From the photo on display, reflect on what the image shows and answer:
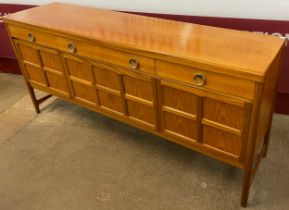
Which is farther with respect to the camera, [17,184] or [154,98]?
[17,184]

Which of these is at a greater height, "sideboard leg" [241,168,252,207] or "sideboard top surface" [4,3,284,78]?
"sideboard top surface" [4,3,284,78]

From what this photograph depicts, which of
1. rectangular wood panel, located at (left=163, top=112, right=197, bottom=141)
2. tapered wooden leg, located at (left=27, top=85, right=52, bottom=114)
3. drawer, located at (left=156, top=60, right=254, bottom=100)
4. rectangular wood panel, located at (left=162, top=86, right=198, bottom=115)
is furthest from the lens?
tapered wooden leg, located at (left=27, top=85, right=52, bottom=114)

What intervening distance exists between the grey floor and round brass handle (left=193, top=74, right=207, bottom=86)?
0.70m

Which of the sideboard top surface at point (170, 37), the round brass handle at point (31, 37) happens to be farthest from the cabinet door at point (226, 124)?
the round brass handle at point (31, 37)

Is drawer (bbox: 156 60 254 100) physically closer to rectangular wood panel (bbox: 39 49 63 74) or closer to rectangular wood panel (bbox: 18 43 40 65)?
rectangular wood panel (bbox: 39 49 63 74)

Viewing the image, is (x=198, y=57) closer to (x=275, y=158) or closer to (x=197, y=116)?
(x=197, y=116)

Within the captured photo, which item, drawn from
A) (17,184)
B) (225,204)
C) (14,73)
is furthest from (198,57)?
(14,73)

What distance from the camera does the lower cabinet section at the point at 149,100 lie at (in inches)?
57.5

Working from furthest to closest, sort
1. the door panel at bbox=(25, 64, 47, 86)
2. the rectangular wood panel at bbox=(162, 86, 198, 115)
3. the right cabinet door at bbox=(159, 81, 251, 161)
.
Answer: the door panel at bbox=(25, 64, 47, 86)
the rectangular wood panel at bbox=(162, 86, 198, 115)
the right cabinet door at bbox=(159, 81, 251, 161)

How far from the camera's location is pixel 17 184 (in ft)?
6.28

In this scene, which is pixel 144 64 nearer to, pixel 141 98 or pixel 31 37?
pixel 141 98

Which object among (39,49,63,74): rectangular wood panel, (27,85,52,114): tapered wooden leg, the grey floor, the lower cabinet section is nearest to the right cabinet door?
the lower cabinet section

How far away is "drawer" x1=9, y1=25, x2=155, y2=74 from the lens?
1577mm

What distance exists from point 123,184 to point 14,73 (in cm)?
208
